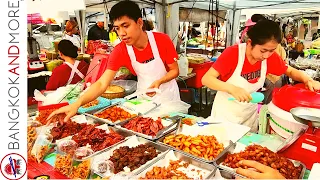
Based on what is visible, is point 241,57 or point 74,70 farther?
point 74,70

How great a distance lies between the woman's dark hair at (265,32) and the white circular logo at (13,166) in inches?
57.6

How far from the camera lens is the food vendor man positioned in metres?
2.02

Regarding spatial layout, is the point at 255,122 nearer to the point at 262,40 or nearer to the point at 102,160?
the point at 262,40

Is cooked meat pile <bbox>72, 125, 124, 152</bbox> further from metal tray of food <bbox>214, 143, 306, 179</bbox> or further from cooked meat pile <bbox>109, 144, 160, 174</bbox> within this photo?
metal tray of food <bbox>214, 143, 306, 179</bbox>

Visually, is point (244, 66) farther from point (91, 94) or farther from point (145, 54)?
point (91, 94)

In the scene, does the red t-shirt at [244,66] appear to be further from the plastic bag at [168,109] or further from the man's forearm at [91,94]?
the man's forearm at [91,94]

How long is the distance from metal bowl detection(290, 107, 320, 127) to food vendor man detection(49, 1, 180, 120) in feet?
3.61

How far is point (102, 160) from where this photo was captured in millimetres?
1354

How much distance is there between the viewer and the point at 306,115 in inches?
49.2

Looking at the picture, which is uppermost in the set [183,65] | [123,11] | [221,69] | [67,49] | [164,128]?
[123,11]

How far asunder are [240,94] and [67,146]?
1.02m

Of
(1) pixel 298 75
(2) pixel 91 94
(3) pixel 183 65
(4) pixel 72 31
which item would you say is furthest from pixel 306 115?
(4) pixel 72 31

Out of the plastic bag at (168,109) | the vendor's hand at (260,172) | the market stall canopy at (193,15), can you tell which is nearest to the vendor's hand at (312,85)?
the vendor's hand at (260,172)

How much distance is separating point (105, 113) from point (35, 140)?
558mm
